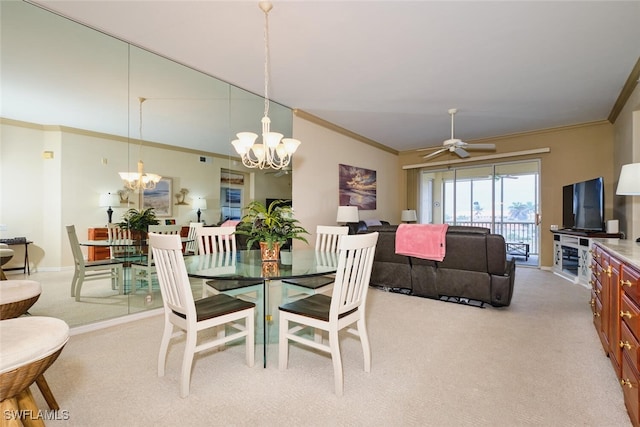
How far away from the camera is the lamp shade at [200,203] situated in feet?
12.5

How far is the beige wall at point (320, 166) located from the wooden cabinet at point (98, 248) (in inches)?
103

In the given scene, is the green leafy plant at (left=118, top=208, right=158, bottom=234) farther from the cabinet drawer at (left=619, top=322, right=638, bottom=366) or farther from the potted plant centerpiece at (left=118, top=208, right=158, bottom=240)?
the cabinet drawer at (left=619, top=322, right=638, bottom=366)

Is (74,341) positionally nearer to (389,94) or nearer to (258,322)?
(258,322)

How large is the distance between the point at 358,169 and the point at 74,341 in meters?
5.41

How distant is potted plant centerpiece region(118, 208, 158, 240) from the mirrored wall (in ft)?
0.35

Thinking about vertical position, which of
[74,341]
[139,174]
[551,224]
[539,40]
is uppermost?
[539,40]

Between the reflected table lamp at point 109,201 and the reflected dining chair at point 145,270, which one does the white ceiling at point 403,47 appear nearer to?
the reflected table lamp at point 109,201

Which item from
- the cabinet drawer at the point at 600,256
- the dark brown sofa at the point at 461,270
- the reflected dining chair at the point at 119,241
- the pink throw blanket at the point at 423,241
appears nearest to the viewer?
the cabinet drawer at the point at 600,256

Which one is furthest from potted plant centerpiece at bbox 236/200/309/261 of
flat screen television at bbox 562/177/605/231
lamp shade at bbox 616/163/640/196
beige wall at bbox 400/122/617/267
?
beige wall at bbox 400/122/617/267

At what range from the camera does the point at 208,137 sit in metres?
4.06

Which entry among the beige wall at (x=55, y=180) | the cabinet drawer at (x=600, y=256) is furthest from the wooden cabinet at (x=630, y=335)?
the beige wall at (x=55, y=180)

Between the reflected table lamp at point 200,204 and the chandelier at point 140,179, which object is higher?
the chandelier at point 140,179

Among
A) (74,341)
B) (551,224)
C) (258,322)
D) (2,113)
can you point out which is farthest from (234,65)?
(551,224)

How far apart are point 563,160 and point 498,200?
142 cm
